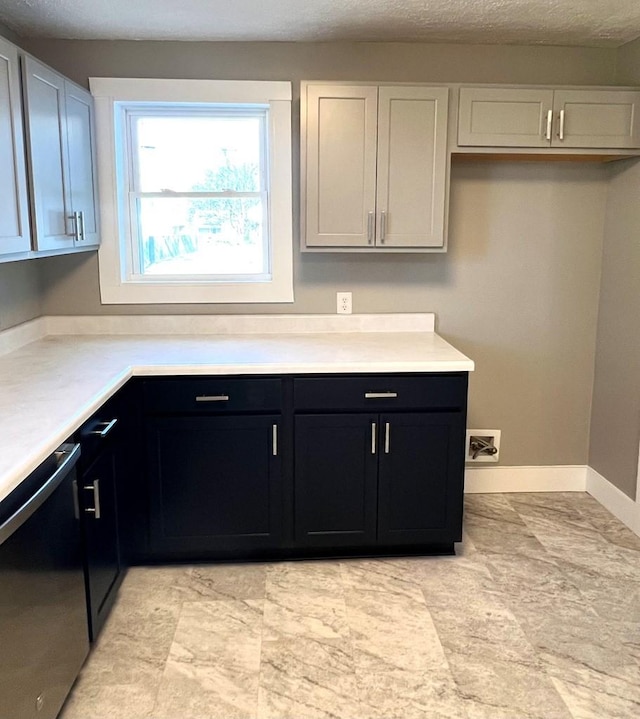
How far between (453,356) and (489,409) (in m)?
0.87

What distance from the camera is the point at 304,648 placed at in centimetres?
228

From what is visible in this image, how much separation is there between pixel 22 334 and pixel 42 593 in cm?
155

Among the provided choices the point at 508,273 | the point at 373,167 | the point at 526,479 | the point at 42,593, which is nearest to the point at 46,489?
the point at 42,593

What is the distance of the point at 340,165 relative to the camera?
2.92 m

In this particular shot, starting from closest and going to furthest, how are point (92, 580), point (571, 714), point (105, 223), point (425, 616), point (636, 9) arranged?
1. point (571, 714)
2. point (92, 580)
3. point (425, 616)
4. point (636, 9)
5. point (105, 223)

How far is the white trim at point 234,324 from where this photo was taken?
325 cm

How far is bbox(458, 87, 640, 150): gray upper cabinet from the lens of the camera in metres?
2.91

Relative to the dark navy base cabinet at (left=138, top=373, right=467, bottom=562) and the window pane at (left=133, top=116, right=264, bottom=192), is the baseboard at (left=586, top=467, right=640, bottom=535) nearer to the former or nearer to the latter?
the dark navy base cabinet at (left=138, top=373, right=467, bottom=562)

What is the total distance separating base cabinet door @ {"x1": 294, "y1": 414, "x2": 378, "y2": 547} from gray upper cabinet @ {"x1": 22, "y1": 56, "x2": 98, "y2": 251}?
3.92 ft

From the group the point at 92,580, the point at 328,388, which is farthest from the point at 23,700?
the point at 328,388

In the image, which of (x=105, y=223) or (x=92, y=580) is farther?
(x=105, y=223)

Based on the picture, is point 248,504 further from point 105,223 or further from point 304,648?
point 105,223

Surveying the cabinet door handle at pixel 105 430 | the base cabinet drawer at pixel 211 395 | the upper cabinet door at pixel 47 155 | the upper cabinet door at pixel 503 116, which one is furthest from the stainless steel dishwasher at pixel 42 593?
the upper cabinet door at pixel 503 116


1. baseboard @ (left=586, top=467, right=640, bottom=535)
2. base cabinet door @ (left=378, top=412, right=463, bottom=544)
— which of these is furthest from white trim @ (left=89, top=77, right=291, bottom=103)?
baseboard @ (left=586, top=467, right=640, bottom=535)
